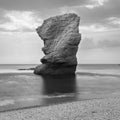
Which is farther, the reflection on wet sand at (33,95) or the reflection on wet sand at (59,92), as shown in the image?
the reflection on wet sand at (59,92)

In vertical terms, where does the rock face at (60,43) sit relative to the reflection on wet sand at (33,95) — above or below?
above

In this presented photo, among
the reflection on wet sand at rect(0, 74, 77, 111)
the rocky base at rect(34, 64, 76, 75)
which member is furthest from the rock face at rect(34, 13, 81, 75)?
the reflection on wet sand at rect(0, 74, 77, 111)

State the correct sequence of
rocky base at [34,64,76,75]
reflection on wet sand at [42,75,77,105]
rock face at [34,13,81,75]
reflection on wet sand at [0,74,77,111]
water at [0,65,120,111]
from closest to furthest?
Result: reflection on wet sand at [0,74,77,111], water at [0,65,120,111], reflection on wet sand at [42,75,77,105], rock face at [34,13,81,75], rocky base at [34,64,76,75]

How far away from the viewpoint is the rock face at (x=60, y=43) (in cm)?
8012

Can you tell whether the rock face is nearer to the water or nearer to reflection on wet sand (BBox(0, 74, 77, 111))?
the water

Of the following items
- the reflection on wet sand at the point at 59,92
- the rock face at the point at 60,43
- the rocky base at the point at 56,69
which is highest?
the rock face at the point at 60,43

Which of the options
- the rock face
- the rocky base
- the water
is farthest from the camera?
the rocky base

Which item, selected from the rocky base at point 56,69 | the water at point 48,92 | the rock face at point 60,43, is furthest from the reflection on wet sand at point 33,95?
the rocky base at point 56,69

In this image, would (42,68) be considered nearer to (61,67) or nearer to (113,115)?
(61,67)

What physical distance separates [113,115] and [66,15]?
246 feet

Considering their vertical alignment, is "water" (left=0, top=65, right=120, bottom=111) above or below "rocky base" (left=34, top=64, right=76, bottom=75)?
below

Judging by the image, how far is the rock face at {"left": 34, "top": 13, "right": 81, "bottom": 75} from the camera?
80119mm

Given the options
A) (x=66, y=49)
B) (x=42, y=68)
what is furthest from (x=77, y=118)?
(x=42, y=68)

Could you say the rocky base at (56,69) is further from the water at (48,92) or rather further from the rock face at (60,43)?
the water at (48,92)
